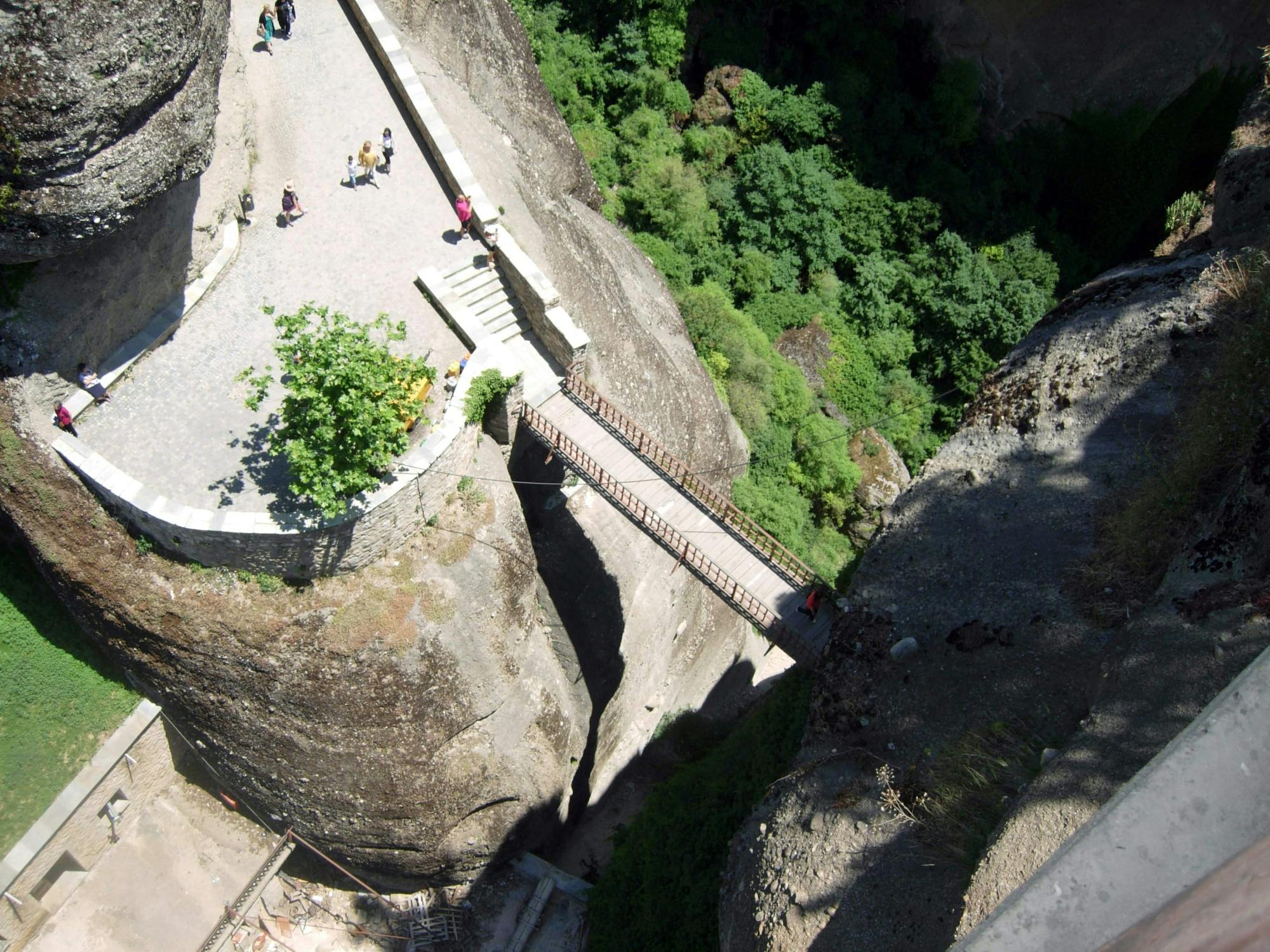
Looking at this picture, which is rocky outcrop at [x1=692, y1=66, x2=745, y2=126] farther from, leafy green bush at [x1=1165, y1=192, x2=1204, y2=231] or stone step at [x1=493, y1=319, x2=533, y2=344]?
stone step at [x1=493, y1=319, x2=533, y2=344]

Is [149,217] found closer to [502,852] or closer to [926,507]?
[926,507]

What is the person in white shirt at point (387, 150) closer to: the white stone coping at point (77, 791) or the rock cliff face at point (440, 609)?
the rock cliff face at point (440, 609)

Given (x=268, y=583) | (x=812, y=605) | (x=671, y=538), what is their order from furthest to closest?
(x=671, y=538) → (x=812, y=605) → (x=268, y=583)

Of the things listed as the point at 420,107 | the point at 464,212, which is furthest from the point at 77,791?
the point at 420,107

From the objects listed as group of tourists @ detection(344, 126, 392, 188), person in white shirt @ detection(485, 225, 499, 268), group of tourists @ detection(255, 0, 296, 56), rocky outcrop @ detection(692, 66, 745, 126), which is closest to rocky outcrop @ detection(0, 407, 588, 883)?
person in white shirt @ detection(485, 225, 499, 268)

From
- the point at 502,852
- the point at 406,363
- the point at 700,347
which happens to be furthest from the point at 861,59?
the point at 502,852

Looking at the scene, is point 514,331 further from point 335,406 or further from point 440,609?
point 440,609
